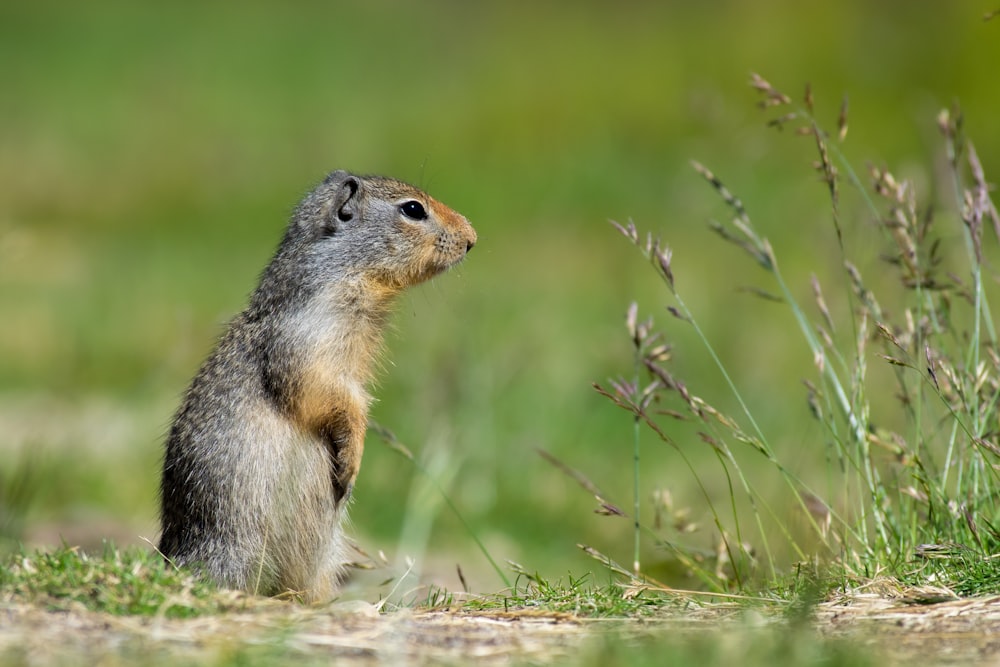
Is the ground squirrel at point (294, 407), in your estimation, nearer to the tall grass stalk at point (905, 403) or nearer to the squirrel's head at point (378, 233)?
the squirrel's head at point (378, 233)

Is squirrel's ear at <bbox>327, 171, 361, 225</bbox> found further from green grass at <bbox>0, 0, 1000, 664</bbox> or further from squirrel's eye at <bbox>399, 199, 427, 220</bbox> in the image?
green grass at <bbox>0, 0, 1000, 664</bbox>

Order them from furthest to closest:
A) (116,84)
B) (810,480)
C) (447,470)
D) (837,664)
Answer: (116,84) → (810,480) → (447,470) → (837,664)

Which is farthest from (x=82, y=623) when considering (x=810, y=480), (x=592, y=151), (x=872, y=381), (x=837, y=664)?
(x=592, y=151)

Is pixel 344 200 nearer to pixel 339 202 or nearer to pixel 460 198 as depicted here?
pixel 339 202

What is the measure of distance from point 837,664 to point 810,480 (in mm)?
5007

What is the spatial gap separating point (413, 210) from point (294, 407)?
1003 millimetres

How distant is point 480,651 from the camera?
326 centimetres

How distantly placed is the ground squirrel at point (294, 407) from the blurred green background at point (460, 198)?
→ 0.32m

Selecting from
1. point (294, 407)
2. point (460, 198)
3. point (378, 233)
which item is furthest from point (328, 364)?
point (460, 198)

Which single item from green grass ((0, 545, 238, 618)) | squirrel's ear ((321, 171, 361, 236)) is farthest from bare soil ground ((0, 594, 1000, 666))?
squirrel's ear ((321, 171, 361, 236))

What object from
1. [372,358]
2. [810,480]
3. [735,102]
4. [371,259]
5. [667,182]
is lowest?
[810,480]

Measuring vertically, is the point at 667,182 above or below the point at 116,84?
below

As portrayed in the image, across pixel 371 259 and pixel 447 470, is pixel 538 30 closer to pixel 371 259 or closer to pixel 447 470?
pixel 447 470

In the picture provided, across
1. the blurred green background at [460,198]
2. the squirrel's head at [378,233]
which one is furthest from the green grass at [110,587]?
the squirrel's head at [378,233]
